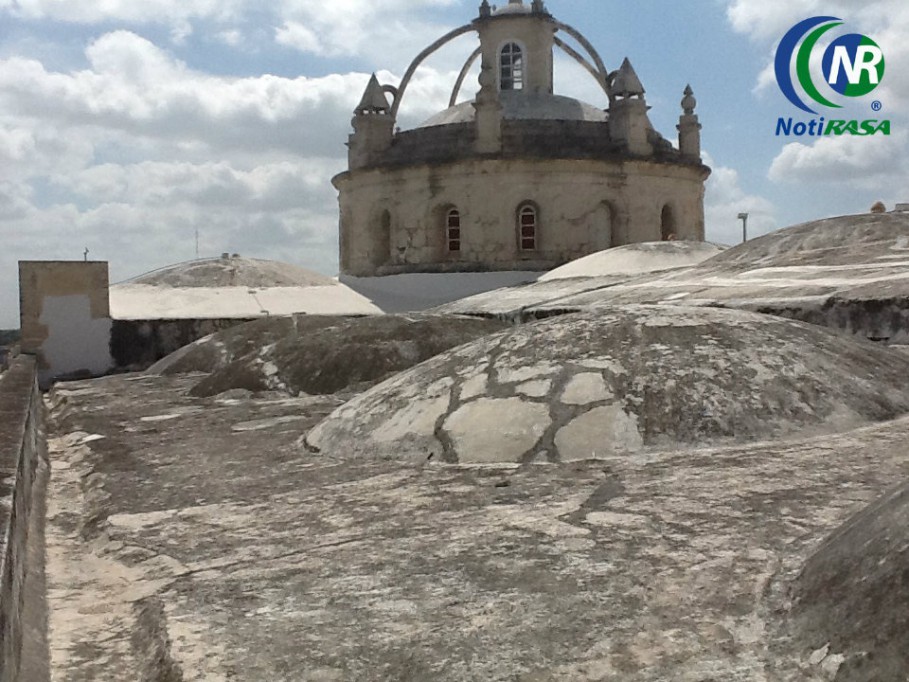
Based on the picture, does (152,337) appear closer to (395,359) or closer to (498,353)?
(395,359)

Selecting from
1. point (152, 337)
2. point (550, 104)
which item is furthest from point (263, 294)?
point (550, 104)

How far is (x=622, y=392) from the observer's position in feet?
13.5

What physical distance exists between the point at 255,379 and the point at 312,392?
26.6 inches

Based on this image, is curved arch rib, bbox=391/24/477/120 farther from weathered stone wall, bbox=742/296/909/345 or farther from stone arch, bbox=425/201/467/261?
weathered stone wall, bbox=742/296/909/345

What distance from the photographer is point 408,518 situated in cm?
308

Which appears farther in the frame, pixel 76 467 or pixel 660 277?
pixel 660 277

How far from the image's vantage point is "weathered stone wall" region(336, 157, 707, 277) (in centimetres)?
2088

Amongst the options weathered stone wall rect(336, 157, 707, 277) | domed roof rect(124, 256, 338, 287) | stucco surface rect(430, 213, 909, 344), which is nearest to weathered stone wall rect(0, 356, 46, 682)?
stucco surface rect(430, 213, 909, 344)

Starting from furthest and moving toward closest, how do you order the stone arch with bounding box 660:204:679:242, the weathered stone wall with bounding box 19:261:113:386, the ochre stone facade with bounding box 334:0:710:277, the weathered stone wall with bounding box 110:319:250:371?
1. the stone arch with bounding box 660:204:679:242
2. the ochre stone facade with bounding box 334:0:710:277
3. the weathered stone wall with bounding box 110:319:250:371
4. the weathered stone wall with bounding box 19:261:113:386

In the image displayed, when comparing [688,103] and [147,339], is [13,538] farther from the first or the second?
[688,103]

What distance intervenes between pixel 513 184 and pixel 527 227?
105 centimetres

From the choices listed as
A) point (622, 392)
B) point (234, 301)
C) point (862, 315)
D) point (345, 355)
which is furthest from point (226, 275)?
point (622, 392)

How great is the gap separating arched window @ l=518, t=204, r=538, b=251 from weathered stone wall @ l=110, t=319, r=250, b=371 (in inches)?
384

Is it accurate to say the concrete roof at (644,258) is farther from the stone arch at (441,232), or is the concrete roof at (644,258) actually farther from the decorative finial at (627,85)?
the decorative finial at (627,85)
